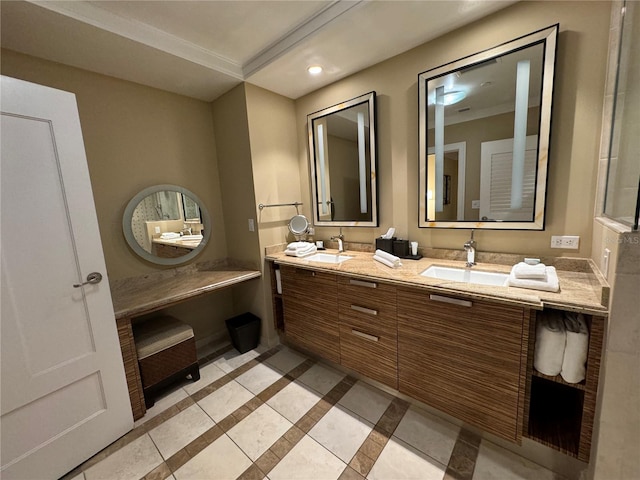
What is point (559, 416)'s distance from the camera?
52.8 inches

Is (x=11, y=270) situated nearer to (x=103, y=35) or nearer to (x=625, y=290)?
(x=103, y=35)

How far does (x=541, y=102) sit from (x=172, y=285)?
284 cm

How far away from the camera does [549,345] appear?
115 centimetres

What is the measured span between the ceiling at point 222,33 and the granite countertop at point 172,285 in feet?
5.36

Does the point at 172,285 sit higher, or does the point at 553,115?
the point at 553,115

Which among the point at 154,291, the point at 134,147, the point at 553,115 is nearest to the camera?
the point at 553,115

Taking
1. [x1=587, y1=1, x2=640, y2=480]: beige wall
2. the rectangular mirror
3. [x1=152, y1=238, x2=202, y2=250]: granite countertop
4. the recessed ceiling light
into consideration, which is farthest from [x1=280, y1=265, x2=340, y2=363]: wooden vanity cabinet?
the recessed ceiling light

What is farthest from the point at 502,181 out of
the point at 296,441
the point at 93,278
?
the point at 93,278

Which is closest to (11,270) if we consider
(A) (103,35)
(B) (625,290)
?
(A) (103,35)

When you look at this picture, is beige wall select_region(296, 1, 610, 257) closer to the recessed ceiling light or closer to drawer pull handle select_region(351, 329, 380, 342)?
the recessed ceiling light

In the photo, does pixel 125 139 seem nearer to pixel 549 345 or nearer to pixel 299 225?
pixel 299 225

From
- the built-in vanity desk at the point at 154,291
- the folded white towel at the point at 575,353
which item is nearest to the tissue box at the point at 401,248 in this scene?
the folded white towel at the point at 575,353

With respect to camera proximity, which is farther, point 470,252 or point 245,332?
point 245,332

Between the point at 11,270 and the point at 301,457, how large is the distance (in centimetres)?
171
